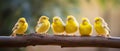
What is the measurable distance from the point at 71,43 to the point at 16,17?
1.58 m

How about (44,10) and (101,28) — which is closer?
(101,28)

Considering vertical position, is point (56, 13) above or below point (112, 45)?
above

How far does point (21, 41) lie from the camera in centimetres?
201

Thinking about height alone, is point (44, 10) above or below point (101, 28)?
above

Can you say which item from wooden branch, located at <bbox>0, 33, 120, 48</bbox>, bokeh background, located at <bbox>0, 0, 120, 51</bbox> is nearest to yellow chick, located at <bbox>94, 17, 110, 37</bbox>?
wooden branch, located at <bbox>0, 33, 120, 48</bbox>

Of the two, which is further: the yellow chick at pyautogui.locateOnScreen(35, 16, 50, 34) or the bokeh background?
the bokeh background

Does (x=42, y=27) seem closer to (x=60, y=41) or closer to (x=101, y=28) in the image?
(x=60, y=41)

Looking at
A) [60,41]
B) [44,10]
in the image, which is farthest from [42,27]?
[44,10]

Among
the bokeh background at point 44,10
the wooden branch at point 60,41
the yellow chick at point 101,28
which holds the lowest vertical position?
the wooden branch at point 60,41

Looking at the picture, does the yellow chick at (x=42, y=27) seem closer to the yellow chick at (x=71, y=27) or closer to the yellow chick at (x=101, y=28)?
the yellow chick at (x=71, y=27)

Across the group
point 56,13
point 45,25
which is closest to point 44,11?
point 56,13

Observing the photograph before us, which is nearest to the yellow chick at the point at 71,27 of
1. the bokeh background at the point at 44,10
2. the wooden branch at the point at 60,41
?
the wooden branch at the point at 60,41

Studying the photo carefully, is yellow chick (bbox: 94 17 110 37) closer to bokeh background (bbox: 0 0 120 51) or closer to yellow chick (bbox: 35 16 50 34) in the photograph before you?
yellow chick (bbox: 35 16 50 34)

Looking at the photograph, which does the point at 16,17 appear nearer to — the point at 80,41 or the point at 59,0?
the point at 59,0
